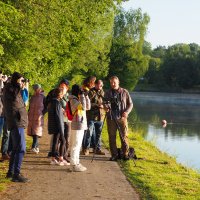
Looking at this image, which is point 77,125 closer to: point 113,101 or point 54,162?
point 54,162

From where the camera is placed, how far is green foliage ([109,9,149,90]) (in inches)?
2517

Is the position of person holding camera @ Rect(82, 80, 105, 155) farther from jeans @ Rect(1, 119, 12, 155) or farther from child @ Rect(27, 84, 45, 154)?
jeans @ Rect(1, 119, 12, 155)

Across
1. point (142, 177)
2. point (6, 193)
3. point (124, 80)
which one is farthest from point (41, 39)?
point (124, 80)

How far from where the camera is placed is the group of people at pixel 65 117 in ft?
24.6

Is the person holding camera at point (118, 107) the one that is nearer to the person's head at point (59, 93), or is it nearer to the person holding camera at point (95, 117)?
the person holding camera at point (95, 117)

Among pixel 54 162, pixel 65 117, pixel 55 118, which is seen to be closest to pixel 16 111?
pixel 55 118

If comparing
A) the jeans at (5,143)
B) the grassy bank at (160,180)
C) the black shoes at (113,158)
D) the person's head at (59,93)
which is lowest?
the grassy bank at (160,180)

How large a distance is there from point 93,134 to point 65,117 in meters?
1.81

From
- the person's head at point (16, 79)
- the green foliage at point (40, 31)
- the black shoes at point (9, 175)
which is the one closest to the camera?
the person's head at point (16, 79)

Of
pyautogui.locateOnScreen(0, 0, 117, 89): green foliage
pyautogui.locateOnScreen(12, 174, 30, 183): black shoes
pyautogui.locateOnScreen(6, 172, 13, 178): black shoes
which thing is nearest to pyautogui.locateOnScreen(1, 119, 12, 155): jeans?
pyautogui.locateOnScreen(6, 172, 13, 178): black shoes

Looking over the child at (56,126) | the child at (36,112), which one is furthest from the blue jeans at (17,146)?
the child at (36,112)

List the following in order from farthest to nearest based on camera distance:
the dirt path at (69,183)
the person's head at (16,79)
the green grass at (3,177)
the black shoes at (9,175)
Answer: the black shoes at (9,175) → the person's head at (16,79) → the green grass at (3,177) → the dirt path at (69,183)

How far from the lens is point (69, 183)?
25.4ft

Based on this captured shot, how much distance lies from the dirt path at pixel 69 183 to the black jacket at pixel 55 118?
742 millimetres
